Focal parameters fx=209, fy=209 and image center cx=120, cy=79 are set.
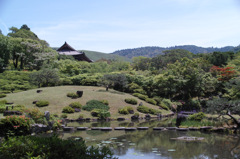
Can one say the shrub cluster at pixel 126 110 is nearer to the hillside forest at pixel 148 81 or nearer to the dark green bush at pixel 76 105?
the dark green bush at pixel 76 105

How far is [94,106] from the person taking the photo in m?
25.3

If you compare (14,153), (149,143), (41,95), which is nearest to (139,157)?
(149,143)

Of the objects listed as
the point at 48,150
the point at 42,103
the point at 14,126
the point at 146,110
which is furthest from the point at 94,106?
the point at 48,150

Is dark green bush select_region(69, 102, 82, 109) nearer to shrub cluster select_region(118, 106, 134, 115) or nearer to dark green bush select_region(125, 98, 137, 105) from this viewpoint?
shrub cluster select_region(118, 106, 134, 115)

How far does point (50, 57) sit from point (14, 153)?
41694 mm

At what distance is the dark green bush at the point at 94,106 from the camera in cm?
2494

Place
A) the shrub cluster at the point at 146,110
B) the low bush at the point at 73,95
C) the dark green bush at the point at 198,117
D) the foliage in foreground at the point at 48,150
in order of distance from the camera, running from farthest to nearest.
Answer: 1. the low bush at the point at 73,95
2. the shrub cluster at the point at 146,110
3. the dark green bush at the point at 198,117
4. the foliage in foreground at the point at 48,150

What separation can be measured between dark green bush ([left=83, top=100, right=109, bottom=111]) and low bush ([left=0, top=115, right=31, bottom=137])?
1266 cm

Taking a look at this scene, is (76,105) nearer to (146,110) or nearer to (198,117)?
(146,110)

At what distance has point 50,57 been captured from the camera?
45.2 meters

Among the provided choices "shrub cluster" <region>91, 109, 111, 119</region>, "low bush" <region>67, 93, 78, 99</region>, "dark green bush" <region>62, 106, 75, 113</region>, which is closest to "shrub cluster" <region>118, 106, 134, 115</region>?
"shrub cluster" <region>91, 109, 111, 119</region>

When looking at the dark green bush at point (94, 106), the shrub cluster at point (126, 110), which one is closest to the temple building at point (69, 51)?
the dark green bush at point (94, 106)

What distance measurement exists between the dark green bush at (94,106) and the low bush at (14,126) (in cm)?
1266

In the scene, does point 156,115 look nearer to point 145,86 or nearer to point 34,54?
point 145,86
